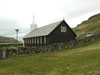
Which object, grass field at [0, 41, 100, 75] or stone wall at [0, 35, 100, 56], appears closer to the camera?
grass field at [0, 41, 100, 75]

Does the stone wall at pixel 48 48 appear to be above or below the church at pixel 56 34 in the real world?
below

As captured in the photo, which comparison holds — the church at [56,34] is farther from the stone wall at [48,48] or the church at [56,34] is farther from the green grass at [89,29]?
the green grass at [89,29]

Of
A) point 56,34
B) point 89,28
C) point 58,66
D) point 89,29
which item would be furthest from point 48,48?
point 89,28

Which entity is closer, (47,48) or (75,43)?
(47,48)

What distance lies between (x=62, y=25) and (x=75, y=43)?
7206mm

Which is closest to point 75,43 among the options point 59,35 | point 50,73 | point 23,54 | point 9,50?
Result: point 59,35

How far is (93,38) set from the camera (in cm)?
3372

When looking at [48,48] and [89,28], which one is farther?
[89,28]

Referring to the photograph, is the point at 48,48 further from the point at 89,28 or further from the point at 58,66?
the point at 89,28

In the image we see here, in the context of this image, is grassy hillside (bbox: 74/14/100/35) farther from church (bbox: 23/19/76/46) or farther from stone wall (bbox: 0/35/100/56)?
stone wall (bbox: 0/35/100/56)

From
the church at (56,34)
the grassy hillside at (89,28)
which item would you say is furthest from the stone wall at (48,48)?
the grassy hillside at (89,28)

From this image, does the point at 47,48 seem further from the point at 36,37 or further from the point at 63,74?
the point at 63,74

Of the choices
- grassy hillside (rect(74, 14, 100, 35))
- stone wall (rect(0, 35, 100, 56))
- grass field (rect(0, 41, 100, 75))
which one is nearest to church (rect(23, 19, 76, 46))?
stone wall (rect(0, 35, 100, 56))

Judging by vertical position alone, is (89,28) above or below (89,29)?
above
